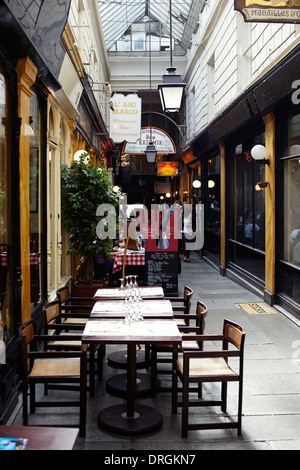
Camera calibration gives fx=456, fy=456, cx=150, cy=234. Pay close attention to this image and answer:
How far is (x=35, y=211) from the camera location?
7078 millimetres

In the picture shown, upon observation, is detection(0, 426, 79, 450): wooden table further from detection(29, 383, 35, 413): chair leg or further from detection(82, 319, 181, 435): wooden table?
detection(29, 383, 35, 413): chair leg

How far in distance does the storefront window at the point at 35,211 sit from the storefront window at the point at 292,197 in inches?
186

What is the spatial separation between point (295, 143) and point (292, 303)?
3039 mm

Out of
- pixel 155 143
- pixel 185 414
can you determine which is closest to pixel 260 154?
pixel 185 414

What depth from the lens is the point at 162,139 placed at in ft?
66.6

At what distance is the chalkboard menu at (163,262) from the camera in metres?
10.7

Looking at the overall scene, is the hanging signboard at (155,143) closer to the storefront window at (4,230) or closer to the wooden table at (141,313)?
the wooden table at (141,313)

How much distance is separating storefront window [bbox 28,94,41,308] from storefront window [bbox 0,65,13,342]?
1383mm

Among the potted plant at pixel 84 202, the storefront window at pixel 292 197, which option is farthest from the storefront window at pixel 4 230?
Answer: the storefront window at pixel 292 197

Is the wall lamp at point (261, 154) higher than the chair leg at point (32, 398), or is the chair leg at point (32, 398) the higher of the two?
the wall lamp at point (261, 154)

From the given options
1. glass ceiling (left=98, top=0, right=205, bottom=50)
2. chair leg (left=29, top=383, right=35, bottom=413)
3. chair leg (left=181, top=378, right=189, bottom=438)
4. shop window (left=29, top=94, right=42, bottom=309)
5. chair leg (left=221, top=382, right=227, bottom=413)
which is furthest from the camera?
glass ceiling (left=98, top=0, right=205, bottom=50)

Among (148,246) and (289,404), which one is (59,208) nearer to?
(148,246)

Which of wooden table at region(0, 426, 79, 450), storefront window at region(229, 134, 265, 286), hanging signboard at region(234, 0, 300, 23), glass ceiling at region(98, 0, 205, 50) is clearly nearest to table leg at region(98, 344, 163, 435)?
wooden table at region(0, 426, 79, 450)

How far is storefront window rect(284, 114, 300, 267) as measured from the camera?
338 inches
